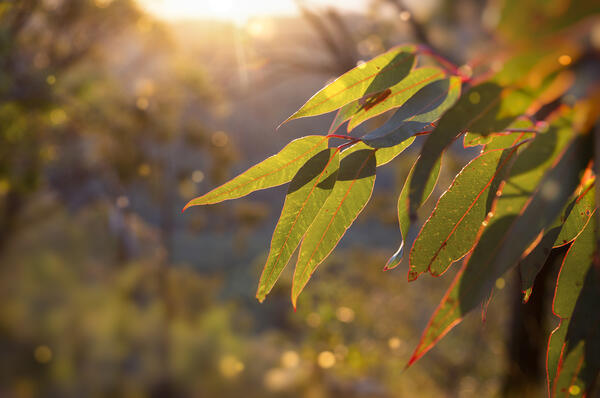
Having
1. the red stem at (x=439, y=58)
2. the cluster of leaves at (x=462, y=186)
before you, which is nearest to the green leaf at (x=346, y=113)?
the cluster of leaves at (x=462, y=186)

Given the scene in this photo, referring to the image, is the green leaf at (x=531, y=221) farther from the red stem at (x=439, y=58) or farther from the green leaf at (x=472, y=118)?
the red stem at (x=439, y=58)

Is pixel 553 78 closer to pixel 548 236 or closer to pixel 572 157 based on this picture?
pixel 572 157

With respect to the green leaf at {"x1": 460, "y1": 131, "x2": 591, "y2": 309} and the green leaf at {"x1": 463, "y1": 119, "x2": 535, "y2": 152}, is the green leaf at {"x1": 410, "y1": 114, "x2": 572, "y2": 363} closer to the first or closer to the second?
the green leaf at {"x1": 460, "y1": 131, "x2": 591, "y2": 309}


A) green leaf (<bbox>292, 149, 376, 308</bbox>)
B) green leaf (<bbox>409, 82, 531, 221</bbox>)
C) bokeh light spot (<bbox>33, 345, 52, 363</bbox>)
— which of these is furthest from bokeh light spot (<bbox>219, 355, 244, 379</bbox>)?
green leaf (<bbox>409, 82, 531, 221</bbox>)

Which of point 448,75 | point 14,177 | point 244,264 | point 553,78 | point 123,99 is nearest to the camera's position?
point 553,78

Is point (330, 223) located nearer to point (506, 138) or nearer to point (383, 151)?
point (383, 151)

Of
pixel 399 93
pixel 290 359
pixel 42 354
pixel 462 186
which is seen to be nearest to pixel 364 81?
pixel 399 93

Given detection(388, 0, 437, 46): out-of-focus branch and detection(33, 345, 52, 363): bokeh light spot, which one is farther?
detection(33, 345, 52, 363): bokeh light spot

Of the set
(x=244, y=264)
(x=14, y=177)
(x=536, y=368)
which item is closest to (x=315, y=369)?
(x=536, y=368)
